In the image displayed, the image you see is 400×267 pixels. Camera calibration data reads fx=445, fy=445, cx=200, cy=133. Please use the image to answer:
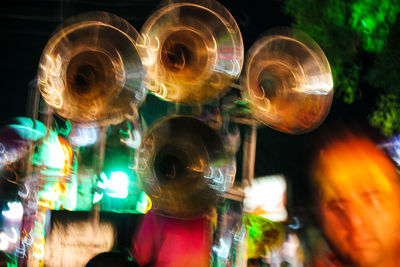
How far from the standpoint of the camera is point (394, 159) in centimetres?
457

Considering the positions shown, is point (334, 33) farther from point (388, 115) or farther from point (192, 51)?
point (192, 51)

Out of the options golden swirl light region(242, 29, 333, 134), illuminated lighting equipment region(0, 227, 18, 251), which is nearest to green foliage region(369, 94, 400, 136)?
golden swirl light region(242, 29, 333, 134)

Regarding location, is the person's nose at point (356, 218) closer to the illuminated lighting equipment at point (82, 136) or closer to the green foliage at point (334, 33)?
the green foliage at point (334, 33)

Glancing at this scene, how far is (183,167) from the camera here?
3.25 metres

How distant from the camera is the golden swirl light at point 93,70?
3.02m

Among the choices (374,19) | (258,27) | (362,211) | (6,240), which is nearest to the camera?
(362,211)

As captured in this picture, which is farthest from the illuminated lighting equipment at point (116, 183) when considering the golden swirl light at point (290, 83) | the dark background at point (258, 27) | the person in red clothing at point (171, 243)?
the golden swirl light at point (290, 83)

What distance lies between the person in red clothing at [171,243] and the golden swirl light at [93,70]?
2.93 feet

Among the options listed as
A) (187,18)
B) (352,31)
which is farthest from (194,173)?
(352,31)

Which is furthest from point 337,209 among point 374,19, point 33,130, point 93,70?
point 33,130

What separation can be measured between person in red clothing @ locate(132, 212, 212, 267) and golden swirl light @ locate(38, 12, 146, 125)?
0.89 meters

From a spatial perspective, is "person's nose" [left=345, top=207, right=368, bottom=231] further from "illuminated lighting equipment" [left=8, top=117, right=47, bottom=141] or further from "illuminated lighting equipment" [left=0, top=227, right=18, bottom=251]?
"illuminated lighting equipment" [left=0, top=227, right=18, bottom=251]

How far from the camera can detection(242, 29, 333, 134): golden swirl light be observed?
11.2ft

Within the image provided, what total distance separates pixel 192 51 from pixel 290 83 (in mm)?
871
